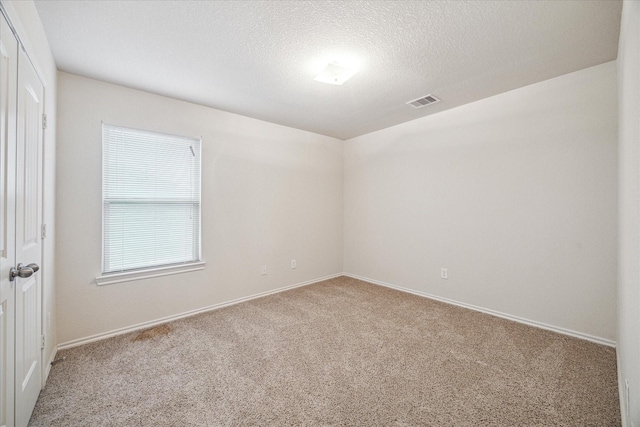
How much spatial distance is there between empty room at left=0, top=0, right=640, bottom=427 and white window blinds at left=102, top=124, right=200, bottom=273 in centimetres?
2

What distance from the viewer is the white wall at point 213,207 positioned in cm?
244

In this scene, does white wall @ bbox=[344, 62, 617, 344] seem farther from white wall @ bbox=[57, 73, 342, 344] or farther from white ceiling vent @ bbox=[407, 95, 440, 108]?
white wall @ bbox=[57, 73, 342, 344]

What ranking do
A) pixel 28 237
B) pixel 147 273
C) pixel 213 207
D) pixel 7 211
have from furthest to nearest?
pixel 213 207 → pixel 147 273 → pixel 28 237 → pixel 7 211

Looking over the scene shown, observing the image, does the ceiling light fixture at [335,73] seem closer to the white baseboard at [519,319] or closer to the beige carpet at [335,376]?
the beige carpet at [335,376]

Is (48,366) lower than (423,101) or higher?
lower

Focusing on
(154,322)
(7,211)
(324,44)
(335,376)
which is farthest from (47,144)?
(335,376)

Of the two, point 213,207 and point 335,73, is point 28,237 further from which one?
point 335,73

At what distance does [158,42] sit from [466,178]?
3394 mm

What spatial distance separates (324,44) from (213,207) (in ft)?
7.30

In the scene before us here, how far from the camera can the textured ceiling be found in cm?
170

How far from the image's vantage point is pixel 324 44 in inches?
80.0

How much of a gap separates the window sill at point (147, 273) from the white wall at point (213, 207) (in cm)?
6

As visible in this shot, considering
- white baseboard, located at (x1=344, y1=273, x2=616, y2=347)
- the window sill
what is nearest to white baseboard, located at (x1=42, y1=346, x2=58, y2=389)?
the window sill

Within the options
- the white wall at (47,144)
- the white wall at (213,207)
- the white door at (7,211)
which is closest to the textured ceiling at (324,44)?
the white wall at (47,144)
